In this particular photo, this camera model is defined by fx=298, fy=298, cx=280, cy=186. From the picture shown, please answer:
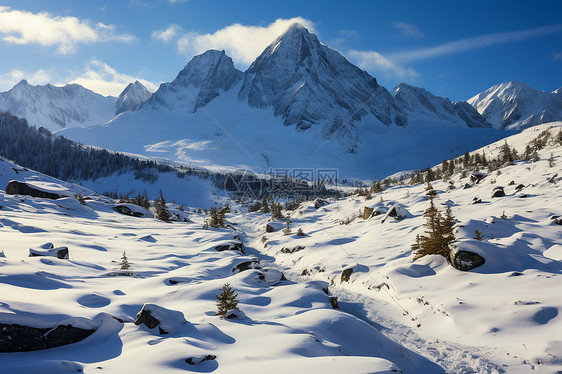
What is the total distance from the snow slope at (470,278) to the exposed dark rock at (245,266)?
285 centimetres

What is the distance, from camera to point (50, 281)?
823 centimetres

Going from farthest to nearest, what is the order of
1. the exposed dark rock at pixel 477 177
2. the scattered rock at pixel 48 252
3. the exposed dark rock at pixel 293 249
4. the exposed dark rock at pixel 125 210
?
the exposed dark rock at pixel 125 210
the exposed dark rock at pixel 477 177
the exposed dark rock at pixel 293 249
the scattered rock at pixel 48 252

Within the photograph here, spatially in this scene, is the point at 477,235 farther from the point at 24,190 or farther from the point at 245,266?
the point at 24,190

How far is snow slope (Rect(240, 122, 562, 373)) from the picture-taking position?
24.7 ft

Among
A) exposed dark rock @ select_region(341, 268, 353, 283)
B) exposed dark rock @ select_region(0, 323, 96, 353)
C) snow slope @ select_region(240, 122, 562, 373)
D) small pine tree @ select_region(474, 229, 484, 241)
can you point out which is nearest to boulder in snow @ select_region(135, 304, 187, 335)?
exposed dark rock @ select_region(0, 323, 96, 353)

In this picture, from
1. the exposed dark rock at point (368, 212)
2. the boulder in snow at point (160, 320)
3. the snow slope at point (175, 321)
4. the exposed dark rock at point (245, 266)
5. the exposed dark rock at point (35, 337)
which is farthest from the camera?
the exposed dark rock at point (368, 212)

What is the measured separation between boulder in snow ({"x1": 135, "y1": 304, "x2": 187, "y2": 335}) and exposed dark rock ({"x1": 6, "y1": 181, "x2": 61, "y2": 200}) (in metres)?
31.6

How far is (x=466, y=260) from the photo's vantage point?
10953 mm

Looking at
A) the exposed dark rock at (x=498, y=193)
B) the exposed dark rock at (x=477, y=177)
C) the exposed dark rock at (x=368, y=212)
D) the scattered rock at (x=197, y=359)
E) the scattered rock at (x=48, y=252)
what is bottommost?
the scattered rock at (x=197, y=359)

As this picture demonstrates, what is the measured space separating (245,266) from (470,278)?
9297 millimetres

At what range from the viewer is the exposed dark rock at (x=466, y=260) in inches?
427

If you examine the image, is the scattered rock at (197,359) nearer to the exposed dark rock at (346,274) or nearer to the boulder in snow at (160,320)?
the boulder in snow at (160,320)

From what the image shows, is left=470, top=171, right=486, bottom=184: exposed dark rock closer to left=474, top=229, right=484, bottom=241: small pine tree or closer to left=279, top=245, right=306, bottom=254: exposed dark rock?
left=474, top=229, right=484, bottom=241: small pine tree

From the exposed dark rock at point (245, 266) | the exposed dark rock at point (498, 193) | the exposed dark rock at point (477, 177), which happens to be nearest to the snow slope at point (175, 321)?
the exposed dark rock at point (245, 266)
